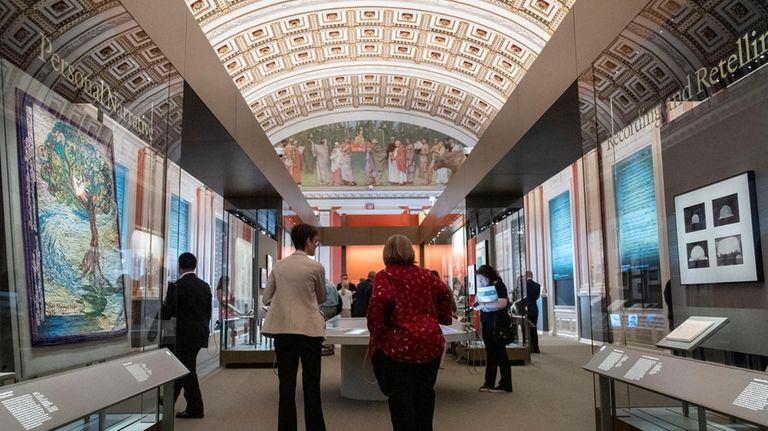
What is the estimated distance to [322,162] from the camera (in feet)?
89.7

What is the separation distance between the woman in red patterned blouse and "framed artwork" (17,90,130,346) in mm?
1531

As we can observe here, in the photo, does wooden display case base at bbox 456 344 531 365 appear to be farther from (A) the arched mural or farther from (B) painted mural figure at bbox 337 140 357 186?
(B) painted mural figure at bbox 337 140 357 186

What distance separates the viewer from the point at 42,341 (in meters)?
2.75

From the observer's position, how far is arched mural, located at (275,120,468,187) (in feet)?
87.5

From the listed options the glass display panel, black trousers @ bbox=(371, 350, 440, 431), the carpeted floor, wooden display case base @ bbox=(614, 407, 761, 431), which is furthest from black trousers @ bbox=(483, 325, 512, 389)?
the glass display panel

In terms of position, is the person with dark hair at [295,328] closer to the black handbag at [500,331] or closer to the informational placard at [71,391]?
the informational placard at [71,391]

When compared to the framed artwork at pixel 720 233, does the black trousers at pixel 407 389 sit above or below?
below

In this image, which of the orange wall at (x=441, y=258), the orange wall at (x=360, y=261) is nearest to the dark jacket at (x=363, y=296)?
the orange wall at (x=441, y=258)

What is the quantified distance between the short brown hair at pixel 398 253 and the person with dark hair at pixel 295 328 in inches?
30.5

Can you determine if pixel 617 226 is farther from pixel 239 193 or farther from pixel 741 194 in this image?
pixel 239 193

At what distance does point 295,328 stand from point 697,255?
246 cm

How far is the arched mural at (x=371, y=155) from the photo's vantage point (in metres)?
26.7

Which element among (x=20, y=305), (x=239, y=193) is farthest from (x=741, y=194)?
(x=239, y=193)

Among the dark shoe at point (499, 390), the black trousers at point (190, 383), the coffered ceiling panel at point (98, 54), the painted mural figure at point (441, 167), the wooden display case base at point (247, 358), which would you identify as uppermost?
the painted mural figure at point (441, 167)
